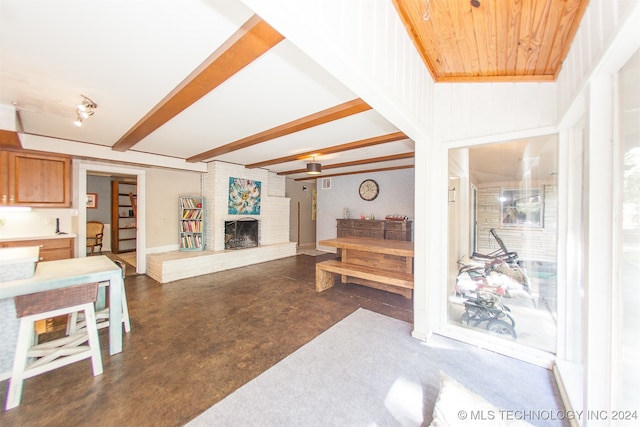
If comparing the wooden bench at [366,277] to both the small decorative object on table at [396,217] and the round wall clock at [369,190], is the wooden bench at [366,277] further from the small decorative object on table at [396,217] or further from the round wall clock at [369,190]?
the round wall clock at [369,190]

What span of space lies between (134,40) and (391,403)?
2903 mm

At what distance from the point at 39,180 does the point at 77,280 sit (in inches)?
106

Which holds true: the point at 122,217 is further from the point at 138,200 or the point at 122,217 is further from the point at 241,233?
the point at 241,233

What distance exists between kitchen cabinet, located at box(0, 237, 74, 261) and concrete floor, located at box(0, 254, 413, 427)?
95 cm

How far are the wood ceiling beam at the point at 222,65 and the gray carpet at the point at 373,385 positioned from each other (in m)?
2.32

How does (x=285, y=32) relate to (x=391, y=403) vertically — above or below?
above

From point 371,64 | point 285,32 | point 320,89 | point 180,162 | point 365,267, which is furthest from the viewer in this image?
point 180,162

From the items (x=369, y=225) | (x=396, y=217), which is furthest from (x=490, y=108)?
(x=369, y=225)

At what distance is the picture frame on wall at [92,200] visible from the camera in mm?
6285

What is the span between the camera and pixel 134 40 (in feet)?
4.85

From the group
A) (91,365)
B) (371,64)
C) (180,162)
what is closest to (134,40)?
(371,64)

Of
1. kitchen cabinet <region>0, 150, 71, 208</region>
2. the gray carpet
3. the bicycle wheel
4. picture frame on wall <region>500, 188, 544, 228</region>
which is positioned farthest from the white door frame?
picture frame on wall <region>500, 188, 544, 228</region>

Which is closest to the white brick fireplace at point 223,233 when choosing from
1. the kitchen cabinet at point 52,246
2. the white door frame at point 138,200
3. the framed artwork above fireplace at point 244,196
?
the framed artwork above fireplace at point 244,196

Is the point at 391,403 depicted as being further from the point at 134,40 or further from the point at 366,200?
the point at 366,200
